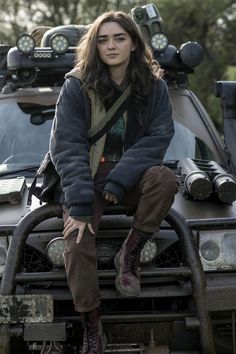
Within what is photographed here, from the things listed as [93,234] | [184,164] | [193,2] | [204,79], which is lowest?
[93,234]

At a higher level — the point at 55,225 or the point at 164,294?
the point at 55,225

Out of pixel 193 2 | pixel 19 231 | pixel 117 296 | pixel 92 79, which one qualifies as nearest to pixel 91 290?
pixel 117 296

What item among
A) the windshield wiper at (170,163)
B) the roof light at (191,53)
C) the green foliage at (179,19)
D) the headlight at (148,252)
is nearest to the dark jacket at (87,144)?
the headlight at (148,252)

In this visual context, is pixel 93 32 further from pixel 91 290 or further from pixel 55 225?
pixel 91 290

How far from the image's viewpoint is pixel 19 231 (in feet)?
13.8

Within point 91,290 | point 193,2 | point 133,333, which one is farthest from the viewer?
point 193,2

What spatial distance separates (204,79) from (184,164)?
21.4 meters

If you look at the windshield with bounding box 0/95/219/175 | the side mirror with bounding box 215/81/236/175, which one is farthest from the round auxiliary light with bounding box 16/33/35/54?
the side mirror with bounding box 215/81/236/175

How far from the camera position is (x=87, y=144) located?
4.34 meters

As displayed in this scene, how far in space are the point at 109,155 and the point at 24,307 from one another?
0.96m

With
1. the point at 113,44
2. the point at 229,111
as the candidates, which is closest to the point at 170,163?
the point at 229,111

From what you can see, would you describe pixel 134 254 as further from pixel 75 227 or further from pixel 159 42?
pixel 159 42

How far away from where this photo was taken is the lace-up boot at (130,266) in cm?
414

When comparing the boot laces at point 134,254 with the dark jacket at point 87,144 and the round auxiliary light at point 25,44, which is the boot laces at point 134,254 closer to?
the dark jacket at point 87,144
